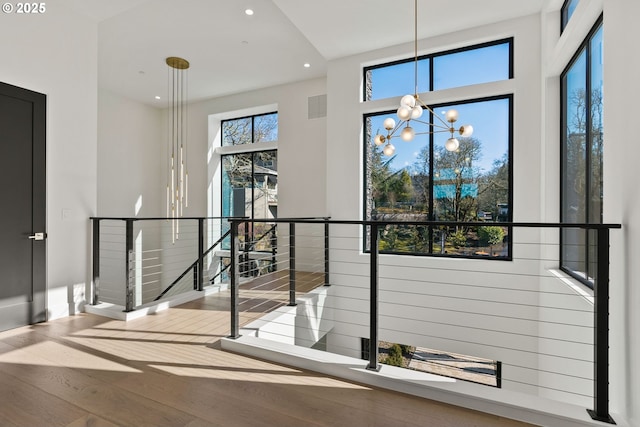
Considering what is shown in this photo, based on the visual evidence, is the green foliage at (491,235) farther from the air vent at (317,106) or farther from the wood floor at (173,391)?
the air vent at (317,106)

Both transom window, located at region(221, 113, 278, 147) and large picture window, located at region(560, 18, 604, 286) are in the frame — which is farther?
transom window, located at region(221, 113, 278, 147)

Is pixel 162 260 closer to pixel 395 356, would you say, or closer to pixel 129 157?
pixel 129 157

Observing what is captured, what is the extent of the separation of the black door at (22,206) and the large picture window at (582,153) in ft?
16.5

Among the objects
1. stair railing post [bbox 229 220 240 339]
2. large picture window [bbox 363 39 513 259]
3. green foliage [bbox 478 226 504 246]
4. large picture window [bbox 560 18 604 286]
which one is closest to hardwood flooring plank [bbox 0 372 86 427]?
stair railing post [bbox 229 220 240 339]

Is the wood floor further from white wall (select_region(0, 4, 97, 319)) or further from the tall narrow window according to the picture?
the tall narrow window

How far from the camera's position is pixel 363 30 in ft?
14.3

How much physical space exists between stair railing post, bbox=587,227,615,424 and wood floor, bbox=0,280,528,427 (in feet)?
1.35

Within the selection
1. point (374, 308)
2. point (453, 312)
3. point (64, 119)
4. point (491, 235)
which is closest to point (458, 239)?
point (491, 235)

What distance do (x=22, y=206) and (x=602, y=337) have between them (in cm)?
473

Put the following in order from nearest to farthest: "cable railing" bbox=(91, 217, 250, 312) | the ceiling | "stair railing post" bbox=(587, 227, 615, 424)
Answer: "stair railing post" bbox=(587, 227, 615, 424) < the ceiling < "cable railing" bbox=(91, 217, 250, 312)

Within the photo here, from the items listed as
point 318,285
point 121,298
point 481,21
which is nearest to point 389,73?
point 481,21

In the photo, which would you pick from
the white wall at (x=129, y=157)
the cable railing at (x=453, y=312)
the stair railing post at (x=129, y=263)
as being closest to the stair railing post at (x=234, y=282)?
the cable railing at (x=453, y=312)

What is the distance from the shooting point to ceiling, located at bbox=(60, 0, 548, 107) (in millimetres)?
3865

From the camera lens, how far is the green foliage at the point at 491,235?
428 cm
